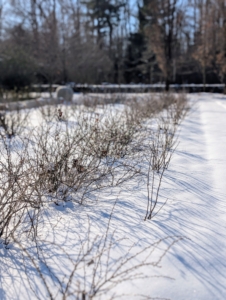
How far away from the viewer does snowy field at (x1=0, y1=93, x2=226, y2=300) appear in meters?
1.95

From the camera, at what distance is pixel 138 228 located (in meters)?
2.60

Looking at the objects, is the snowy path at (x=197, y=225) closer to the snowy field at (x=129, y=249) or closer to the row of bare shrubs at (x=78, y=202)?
the snowy field at (x=129, y=249)

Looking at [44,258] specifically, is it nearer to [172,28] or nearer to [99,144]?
[99,144]

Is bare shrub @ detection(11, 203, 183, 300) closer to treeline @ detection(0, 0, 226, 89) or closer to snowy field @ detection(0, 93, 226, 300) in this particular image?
snowy field @ detection(0, 93, 226, 300)

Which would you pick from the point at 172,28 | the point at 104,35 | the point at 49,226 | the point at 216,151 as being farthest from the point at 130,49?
the point at 49,226

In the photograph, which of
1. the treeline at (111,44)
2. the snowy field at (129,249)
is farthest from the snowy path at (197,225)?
the treeline at (111,44)

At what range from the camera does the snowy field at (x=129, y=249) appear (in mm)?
1947

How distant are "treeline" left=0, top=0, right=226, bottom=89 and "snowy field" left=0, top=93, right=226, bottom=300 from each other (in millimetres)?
14352

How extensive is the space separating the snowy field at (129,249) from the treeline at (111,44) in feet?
47.1

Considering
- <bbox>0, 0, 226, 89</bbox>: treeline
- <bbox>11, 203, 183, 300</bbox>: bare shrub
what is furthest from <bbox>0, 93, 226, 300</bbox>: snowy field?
<bbox>0, 0, 226, 89</bbox>: treeline

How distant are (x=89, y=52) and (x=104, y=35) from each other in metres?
9.81

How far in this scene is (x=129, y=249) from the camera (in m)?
2.27

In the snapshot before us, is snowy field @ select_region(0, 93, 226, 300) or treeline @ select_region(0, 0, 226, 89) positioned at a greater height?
treeline @ select_region(0, 0, 226, 89)

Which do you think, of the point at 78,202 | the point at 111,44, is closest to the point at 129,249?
the point at 78,202
